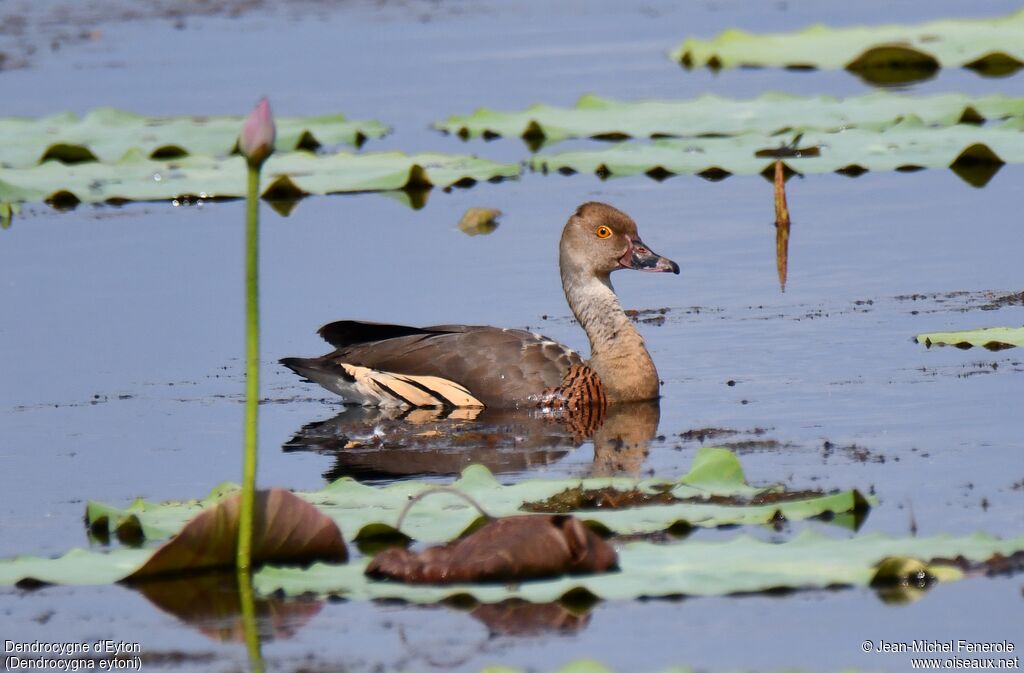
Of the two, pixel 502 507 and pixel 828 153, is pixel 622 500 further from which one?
pixel 828 153

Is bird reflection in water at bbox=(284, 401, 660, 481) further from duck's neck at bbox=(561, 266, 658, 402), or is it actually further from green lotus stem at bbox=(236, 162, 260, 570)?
green lotus stem at bbox=(236, 162, 260, 570)

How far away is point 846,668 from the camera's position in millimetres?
5988

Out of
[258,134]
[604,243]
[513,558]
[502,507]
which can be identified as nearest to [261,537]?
[513,558]

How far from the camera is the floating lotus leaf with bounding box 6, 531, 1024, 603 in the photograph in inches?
251

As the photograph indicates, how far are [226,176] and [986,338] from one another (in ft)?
23.9

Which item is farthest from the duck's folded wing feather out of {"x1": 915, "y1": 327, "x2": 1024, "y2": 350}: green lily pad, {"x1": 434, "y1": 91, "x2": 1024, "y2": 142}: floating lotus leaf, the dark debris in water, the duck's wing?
{"x1": 434, "y1": 91, "x2": 1024, "y2": 142}: floating lotus leaf

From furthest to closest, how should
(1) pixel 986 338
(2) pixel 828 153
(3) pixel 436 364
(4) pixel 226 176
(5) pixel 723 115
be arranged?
(5) pixel 723 115 → (4) pixel 226 176 → (2) pixel 828 153 → (3) pixel 436 364 → (1) pixel 986 338

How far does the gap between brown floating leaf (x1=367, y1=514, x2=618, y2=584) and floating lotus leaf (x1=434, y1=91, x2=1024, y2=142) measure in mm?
9759

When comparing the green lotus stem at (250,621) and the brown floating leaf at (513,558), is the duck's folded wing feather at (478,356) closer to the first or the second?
the green lotus stem at (250,621)

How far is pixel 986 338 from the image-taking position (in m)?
10.6

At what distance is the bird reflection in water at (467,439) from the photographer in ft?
31.1

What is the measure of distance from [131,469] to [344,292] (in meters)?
3.71

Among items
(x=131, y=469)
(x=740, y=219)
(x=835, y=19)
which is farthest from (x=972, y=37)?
(x=131, y=469)

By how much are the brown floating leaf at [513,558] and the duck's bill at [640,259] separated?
513 cm
